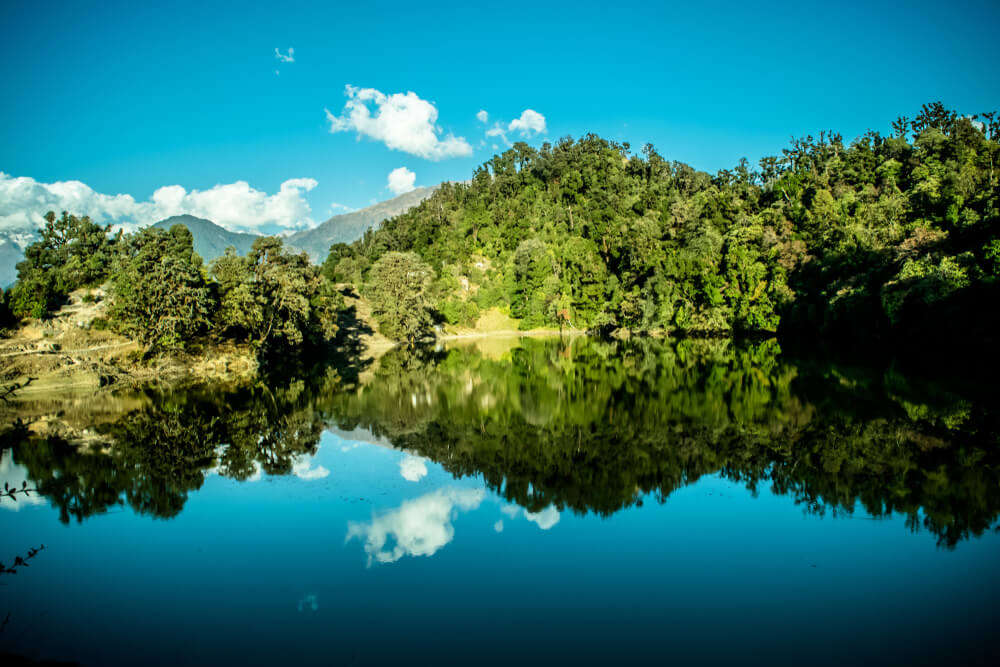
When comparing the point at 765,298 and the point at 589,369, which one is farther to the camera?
→ the point at 765,298

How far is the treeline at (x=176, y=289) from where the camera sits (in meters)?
41.4

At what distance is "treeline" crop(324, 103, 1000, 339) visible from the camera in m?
42.9

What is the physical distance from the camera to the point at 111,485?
16.9 m

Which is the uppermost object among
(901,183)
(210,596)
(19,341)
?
(901,183)

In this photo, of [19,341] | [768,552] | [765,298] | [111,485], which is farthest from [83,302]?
[765,298]

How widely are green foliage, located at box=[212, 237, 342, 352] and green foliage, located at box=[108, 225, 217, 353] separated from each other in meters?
2.23

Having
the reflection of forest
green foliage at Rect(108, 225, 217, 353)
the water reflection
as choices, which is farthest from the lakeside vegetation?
the water reflection

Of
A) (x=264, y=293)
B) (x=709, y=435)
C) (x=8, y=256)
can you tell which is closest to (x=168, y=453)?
(x=709, y=435)

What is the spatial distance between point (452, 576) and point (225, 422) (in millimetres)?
18760

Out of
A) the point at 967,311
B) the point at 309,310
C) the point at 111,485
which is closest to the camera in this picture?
the point at 111,485

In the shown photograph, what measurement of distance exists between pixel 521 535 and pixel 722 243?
222ft

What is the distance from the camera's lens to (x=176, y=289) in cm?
4188

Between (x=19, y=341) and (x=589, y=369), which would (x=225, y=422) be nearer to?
(x=589, y=369)

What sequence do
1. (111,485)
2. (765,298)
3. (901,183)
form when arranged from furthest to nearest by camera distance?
1. (901,183)
2. (765,298)
3. (111,485)
